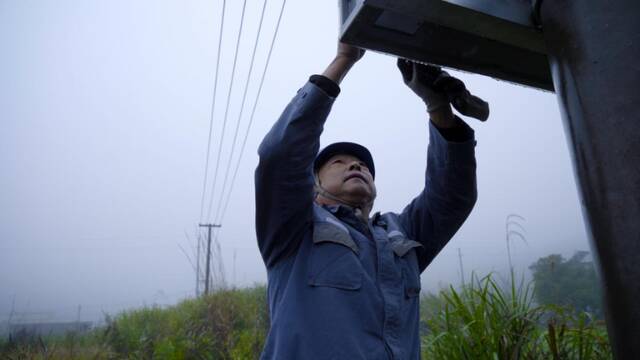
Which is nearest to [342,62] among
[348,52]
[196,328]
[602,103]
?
[348,52]

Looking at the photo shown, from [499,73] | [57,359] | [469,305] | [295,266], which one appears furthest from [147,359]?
[499,73]

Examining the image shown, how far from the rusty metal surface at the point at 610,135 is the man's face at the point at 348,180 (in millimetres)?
1098

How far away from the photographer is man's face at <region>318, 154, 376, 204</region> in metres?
1.75

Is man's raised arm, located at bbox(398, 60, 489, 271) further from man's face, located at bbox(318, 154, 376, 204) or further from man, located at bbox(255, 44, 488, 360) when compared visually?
man's face, located at bbox(318, 154, 376, 204)

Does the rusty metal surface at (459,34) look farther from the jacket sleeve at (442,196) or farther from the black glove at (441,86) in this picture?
the jacket sleeve at (442,196)

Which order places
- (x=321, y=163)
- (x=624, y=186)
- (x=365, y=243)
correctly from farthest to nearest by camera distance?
(x=321, y=163)
(x=365, y=243)
(x=624, y=186)

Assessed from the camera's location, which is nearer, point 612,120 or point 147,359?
point 612,120

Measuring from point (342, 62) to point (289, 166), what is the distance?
1.40 ft

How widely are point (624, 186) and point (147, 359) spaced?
7199 millimetres

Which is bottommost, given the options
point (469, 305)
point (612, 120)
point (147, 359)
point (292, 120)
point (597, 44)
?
point (147, 359)

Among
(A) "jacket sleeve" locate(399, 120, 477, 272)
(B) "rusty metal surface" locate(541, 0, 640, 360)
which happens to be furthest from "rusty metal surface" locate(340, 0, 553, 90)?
(A) "jacket sleeve" locate(399, 120, 477, 272)

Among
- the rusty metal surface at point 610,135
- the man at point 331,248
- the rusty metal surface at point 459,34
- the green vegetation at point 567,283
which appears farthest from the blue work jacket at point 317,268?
the green vegetation at point 567,283

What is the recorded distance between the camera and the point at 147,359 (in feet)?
20.5

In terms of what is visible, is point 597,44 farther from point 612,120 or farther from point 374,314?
point 374,314
